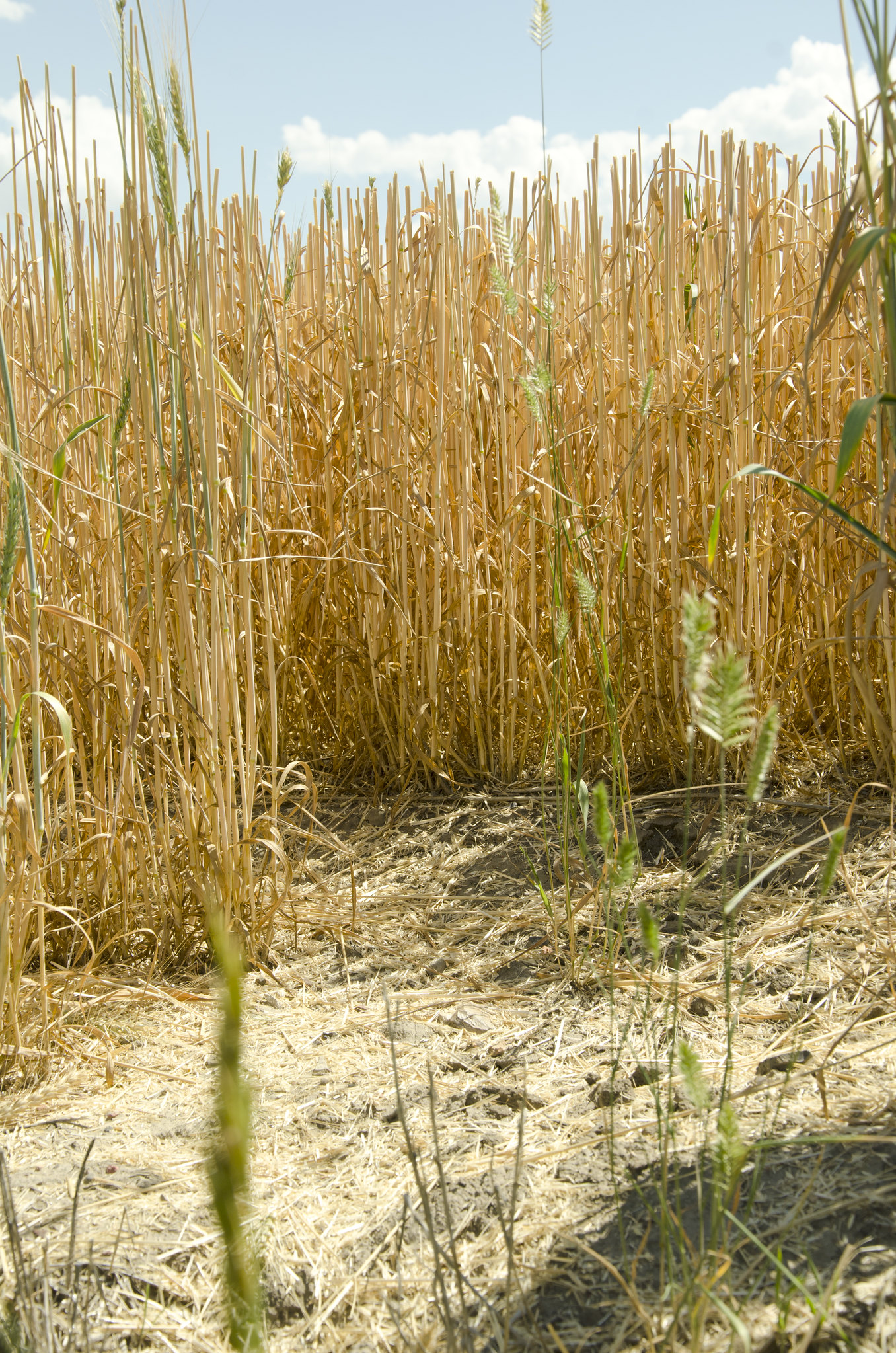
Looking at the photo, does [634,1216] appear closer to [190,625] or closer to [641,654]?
[190,625]

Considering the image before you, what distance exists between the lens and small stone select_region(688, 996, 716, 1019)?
1276mm

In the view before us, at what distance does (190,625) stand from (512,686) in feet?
2.72

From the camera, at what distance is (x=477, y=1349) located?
71 cm

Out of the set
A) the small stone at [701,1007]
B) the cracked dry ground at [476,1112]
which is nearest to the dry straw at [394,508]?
the cracked dry ground at [476,1112]

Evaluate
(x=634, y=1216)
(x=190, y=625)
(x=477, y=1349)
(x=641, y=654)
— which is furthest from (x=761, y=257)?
(x=477, y=1349)

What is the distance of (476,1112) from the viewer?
107 centimetres

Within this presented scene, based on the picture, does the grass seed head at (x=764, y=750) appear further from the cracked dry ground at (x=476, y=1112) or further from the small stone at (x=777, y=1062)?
the small stone at (x=777, y=1062)

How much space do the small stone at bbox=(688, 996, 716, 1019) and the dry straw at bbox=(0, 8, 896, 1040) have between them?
0.52 metres

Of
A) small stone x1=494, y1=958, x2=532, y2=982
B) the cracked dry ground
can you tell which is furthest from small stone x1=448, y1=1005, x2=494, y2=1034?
small stone x1=494, y1=958, x2=532, y2=982

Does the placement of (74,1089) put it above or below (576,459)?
below

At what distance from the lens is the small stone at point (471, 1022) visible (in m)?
1.29

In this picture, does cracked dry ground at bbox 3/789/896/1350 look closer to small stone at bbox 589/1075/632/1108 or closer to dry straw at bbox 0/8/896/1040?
small stone at bbox 589/1075/632/1108

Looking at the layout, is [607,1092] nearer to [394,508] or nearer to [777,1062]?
[777,1062]

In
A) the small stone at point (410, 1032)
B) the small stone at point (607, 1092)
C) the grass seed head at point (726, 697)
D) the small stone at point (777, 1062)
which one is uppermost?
the grass seed head at point (726, 697)
